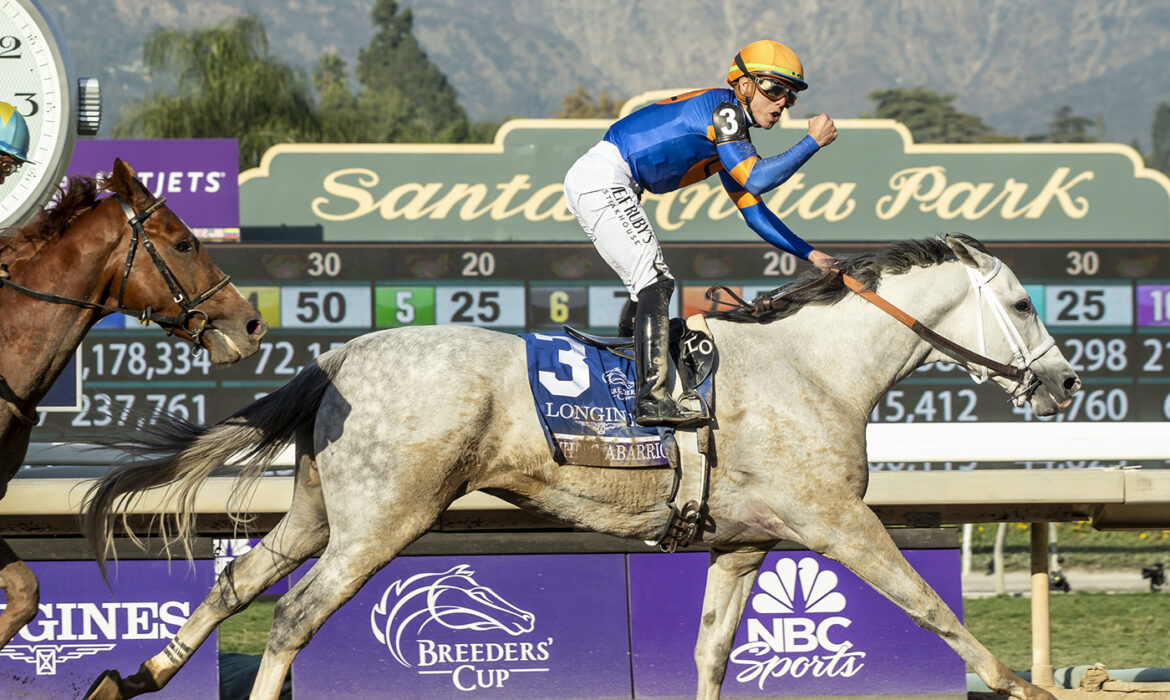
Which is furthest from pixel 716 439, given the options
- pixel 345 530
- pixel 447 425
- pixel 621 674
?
pixel 621 674

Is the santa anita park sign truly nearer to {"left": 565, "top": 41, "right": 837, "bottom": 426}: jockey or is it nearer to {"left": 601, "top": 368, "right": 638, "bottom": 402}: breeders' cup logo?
{"left": 565, "top": 41, "right": 837, "bottom": 426}: jockey

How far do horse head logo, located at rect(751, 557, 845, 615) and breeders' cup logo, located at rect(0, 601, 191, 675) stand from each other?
2.36 m

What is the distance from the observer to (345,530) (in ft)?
14.0

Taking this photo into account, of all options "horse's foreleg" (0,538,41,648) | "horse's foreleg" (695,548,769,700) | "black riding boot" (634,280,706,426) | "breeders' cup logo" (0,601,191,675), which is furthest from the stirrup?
"breeders' cup logo" (0,601,191,675)

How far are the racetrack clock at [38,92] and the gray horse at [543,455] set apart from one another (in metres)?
1.80

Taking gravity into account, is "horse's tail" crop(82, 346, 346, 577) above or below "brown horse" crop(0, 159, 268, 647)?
below

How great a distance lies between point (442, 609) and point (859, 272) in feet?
7.27

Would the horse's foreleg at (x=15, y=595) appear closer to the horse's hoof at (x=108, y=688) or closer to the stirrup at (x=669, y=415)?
the horse's hoof at (x=108, y=688)

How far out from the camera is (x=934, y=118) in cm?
7331

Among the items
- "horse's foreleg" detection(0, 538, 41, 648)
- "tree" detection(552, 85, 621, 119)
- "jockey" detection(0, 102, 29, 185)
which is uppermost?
"tree" detection(552, 85, 621, 119)

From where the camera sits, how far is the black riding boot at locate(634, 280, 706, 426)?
14.1 ft

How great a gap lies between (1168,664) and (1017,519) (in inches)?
64.4

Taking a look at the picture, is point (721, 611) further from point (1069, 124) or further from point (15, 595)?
point (1069, 124)

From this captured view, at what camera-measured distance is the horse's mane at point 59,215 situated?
4250 millimetres
